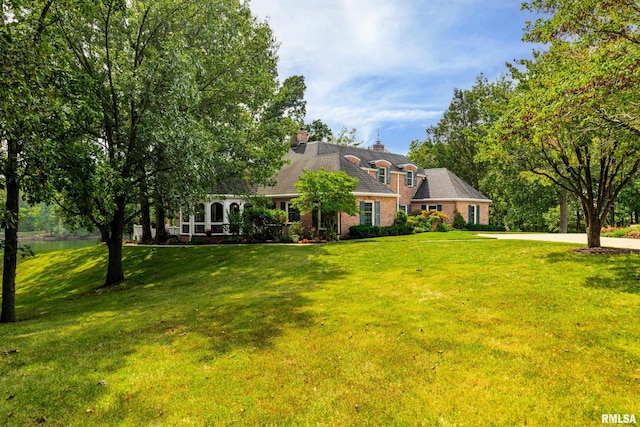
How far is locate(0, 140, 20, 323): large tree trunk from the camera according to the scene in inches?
363

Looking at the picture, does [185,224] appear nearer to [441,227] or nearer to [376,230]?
[376,230]

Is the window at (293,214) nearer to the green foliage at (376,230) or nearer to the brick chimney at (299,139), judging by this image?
the green foliage at (376,230)

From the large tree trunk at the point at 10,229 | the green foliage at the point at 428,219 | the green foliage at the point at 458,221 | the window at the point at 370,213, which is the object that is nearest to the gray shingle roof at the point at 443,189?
the green foliage at the point at 458,221

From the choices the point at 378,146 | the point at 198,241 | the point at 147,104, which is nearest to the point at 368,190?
the point at 198,241

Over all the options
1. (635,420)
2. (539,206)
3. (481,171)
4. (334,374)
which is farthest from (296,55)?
(481,171)

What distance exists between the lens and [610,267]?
10312 mm

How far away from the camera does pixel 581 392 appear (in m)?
4.30

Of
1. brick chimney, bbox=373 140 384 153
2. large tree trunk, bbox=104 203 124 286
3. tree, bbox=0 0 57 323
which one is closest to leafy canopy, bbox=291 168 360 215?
large tree trunk, bbox=104 203 124 286

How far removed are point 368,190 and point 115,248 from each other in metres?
16.8

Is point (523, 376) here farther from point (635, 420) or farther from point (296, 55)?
point (296, 55)

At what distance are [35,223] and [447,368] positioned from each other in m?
112

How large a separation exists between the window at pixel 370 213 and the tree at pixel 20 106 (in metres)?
19.5

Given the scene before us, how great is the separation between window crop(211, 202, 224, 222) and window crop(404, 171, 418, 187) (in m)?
18.5

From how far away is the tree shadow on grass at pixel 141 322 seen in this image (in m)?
4.69
